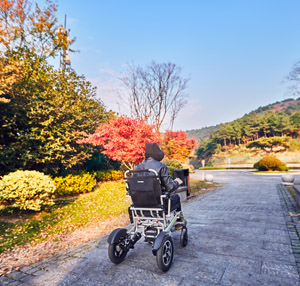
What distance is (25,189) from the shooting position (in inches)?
219

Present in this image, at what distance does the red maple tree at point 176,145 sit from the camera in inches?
864

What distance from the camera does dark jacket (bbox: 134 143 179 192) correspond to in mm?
3268

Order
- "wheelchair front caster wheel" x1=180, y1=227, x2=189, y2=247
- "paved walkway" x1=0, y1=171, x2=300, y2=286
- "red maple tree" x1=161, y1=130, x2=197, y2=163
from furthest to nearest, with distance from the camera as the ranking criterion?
"red maple tree" x1=161, y1=130, x2=197, y2=163
"wheelchair front caster wheel" x1=180, y1=227, x2=189, y2=247
"paved walkway" x1=0, y1=171, x2=300, y2=286

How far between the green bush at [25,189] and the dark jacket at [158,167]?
3804 millimetres

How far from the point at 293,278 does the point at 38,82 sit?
10.7 meters

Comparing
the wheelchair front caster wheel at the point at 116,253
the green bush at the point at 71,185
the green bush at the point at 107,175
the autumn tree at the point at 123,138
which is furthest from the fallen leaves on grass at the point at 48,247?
the green bush at the point at 107,175

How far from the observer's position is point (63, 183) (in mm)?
8672

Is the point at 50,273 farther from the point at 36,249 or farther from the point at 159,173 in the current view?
the point at 159,173

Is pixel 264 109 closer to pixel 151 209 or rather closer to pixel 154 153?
pixel 154 153

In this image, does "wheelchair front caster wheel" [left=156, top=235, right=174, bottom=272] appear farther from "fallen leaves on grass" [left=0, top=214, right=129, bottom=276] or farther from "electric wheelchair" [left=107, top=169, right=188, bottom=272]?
"fallen leaves on grass" [left=0, top=214, right=129, bottom=276]

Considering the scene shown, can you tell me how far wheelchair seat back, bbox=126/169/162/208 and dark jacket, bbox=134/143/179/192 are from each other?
0.47ft

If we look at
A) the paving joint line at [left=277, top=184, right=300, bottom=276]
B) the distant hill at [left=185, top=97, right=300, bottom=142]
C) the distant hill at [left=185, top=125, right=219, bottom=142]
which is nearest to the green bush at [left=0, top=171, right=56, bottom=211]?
the paving joint line at [left=277, top=184, right=300, bottom=276]

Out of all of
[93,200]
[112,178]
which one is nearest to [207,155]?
[112,178]

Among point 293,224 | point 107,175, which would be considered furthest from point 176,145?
point 293,224
